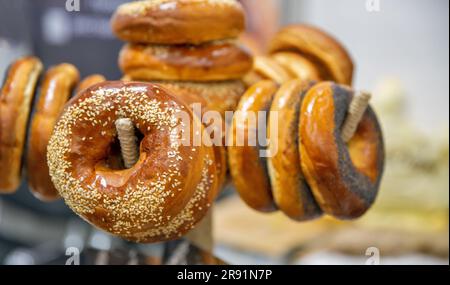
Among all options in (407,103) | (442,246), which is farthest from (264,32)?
(442,246)

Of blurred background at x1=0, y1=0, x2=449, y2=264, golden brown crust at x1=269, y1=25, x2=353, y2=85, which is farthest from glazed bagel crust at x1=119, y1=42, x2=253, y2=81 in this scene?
blurred background at x1=0, y1=0, x2=449, y2=264

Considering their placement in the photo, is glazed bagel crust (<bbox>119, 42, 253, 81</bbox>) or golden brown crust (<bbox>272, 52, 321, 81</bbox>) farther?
golden brown crust (<bbox>272, 52, 321, 81</bbox>)

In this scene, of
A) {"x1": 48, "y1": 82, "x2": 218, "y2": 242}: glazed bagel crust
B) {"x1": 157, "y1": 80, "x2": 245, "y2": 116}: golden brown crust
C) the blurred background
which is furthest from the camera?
the blurred background

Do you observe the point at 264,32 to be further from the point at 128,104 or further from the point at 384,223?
the point at 128,104

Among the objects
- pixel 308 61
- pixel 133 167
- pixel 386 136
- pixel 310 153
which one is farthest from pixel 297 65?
pixel 386 136

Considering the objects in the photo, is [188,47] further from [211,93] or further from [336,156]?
[336,156]

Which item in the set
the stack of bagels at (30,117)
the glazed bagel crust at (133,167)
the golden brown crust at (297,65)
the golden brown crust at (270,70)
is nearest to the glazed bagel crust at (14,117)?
the stack of bagels at (30,117)

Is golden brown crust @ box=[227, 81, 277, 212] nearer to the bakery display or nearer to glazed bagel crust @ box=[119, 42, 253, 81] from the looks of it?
glazed bagel crust @ box=[119, 42, 253, 81]
